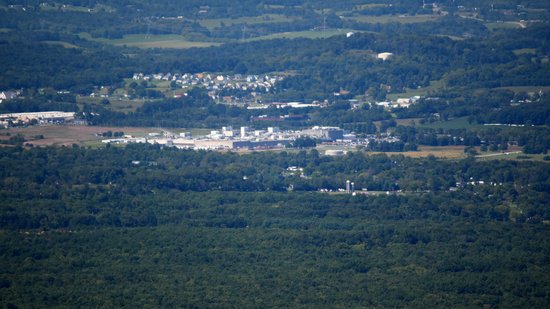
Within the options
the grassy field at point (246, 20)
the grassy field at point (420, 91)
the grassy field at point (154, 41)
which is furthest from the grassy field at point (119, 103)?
the grassy field at point (246, 20)

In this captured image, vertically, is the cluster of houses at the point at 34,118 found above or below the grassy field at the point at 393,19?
below

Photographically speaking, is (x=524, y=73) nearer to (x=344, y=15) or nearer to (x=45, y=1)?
(x=344, y=15)

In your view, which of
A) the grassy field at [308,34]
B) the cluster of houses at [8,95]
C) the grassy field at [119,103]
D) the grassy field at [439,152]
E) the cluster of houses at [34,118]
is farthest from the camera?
the grassy field at [308,34]

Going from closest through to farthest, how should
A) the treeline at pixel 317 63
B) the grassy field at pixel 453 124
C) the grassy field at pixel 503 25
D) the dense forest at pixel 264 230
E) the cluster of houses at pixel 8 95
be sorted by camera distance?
the dense forest at pixel 264 230, the grassy field at pixel 453 124, the cluster of houses at pixel 8 95, the treeline at pixel 317 63, the grassy field at pixel 503 25

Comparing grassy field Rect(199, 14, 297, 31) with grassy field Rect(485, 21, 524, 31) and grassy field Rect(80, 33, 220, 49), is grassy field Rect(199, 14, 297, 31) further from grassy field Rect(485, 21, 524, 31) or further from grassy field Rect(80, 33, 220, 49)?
grassy field Rect(485, 21, 524, 31)

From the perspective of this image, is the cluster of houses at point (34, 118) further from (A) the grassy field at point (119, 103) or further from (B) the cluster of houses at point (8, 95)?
(A) the grassy field at point (119, 103)

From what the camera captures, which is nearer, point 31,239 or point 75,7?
point 31,239

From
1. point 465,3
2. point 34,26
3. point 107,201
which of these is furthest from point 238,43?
point 107,201

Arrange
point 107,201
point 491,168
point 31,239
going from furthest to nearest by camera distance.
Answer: point 491,168, point 107,201, point 31,239
